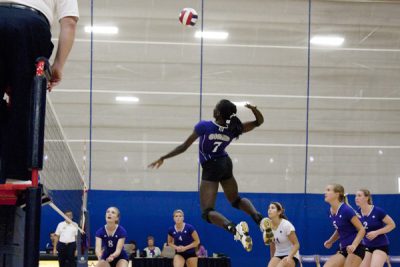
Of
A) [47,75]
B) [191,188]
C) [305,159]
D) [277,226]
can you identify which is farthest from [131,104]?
[47,75]

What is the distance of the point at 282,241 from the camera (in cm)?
1262

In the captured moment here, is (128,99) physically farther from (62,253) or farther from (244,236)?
(244,236)

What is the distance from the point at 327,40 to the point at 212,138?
15.7m

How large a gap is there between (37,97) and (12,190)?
1.50ft

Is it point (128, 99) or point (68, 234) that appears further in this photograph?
point (128, 99)

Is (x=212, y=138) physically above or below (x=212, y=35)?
below

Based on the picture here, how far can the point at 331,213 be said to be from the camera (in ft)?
39.2

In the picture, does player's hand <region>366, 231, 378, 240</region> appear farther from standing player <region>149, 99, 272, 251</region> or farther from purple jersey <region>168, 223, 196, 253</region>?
purple jersey <region>168, 223, 196, 253</region>

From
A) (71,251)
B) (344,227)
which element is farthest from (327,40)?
(344,227)

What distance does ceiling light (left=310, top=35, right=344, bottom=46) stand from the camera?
23828 millimetres

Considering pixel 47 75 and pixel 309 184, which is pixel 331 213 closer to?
pixel 47 75

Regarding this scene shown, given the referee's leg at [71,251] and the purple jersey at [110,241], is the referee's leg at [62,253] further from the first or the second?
the purple jersey at [110,241]

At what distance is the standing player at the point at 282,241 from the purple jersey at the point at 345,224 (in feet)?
2.78

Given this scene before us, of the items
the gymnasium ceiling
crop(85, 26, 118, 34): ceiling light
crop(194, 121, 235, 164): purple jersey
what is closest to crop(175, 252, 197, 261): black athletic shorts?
crop(194, 121, 235, 164): purple jersey
